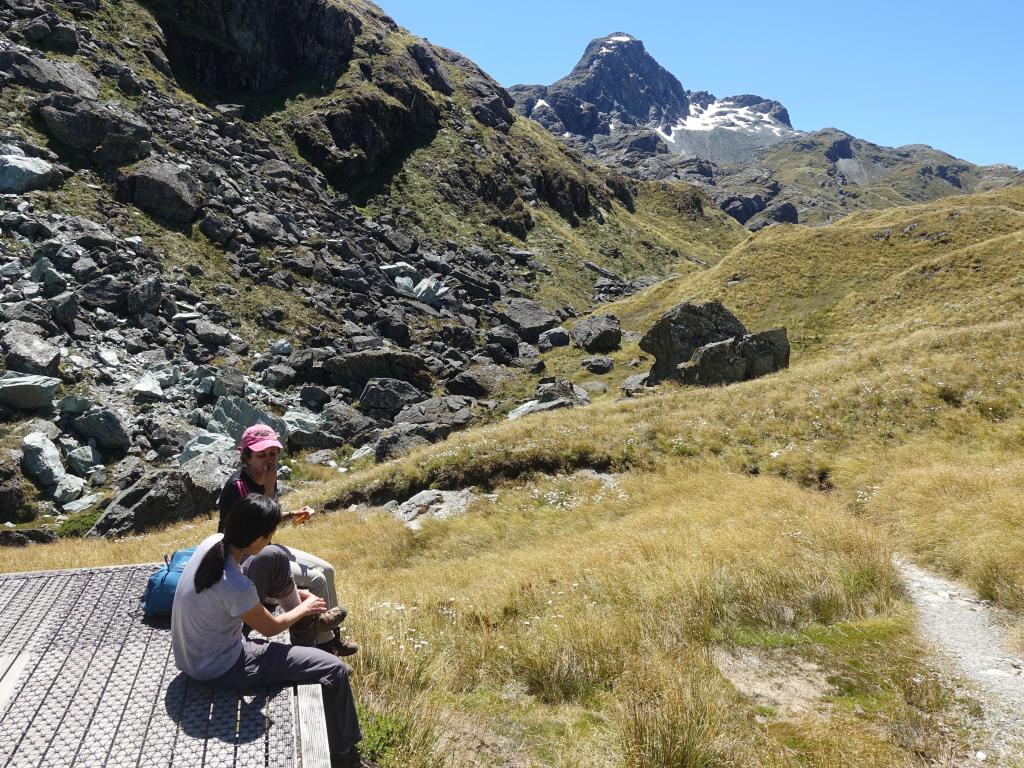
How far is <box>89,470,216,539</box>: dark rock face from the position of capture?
19938mm

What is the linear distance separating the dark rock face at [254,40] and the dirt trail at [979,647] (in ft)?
269

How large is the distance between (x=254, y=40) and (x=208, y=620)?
89.8 meters

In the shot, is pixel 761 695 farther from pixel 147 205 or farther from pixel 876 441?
pixel 147 205

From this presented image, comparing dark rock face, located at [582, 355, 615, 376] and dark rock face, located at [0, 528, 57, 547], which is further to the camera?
dark rock face, located at [582, 355, 615, 376]

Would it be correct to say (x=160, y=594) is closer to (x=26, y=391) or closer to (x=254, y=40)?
(x=26, y=391)

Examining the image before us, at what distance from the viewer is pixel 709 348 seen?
1171 inches

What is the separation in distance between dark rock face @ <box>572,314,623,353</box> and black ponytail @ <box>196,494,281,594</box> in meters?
45.0

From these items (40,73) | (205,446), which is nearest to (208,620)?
(205,446)

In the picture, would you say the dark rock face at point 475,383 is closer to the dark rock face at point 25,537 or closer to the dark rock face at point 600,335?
the dark rock face at point 600,335

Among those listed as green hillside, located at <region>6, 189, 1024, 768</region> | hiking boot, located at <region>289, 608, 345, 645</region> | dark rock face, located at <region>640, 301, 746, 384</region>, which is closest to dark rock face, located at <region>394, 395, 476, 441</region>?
dark rock face, located at <region>640, 301, 746, 384</region>

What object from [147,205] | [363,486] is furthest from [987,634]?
[147,205]

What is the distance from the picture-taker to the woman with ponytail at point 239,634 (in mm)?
4590

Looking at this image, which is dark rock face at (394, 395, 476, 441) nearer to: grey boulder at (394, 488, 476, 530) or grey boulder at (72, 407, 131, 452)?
grey boulder at (72, 407, 131, 452)

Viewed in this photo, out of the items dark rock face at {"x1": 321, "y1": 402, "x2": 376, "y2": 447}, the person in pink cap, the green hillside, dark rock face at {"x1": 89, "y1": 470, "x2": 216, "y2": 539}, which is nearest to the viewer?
the green hillside
